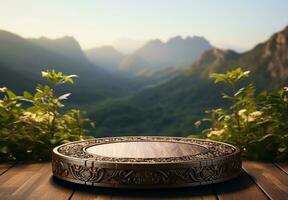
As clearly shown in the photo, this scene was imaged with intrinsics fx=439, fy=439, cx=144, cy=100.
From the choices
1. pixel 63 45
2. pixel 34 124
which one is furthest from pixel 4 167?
pixel 63 45

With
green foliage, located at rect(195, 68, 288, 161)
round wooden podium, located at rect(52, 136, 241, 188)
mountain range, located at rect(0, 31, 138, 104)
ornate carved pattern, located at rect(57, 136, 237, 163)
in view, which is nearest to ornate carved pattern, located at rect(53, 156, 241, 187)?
round wooden podium, located at rect(52, 136, 241, 188)

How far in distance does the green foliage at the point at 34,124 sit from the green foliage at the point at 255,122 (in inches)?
54.4

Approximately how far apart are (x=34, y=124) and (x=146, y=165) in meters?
1.76

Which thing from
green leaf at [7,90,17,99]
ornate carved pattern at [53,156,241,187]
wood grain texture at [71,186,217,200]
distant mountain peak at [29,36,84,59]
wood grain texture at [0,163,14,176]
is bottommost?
wood grain texture at [0,163,14,176]

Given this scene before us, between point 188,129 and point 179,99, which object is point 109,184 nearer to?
point 188,129

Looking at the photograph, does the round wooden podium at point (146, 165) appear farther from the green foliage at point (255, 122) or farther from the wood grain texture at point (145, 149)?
the green foliage at point (255, 122)

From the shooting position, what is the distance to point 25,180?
9.25 ft

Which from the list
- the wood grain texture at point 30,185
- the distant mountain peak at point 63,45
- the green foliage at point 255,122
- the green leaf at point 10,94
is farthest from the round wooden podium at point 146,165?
the distant mountain peak at point 63,45

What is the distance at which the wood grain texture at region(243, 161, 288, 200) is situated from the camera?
247 centimetres

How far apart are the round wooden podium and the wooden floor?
0.15 ft

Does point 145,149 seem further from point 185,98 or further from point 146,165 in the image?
point 185,98

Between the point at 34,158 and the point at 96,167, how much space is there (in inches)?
54.4

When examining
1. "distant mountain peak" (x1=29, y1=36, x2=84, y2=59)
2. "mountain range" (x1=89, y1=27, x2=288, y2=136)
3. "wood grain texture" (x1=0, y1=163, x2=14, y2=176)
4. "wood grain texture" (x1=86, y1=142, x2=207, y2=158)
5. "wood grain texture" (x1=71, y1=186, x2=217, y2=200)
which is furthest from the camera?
"distant mountain peak" (x1=29, y1=36, x2=84, y2=59)

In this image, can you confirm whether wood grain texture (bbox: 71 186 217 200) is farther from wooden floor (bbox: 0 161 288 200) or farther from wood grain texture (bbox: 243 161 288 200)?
wood grain texture (bbox: 243 161 288 200)
